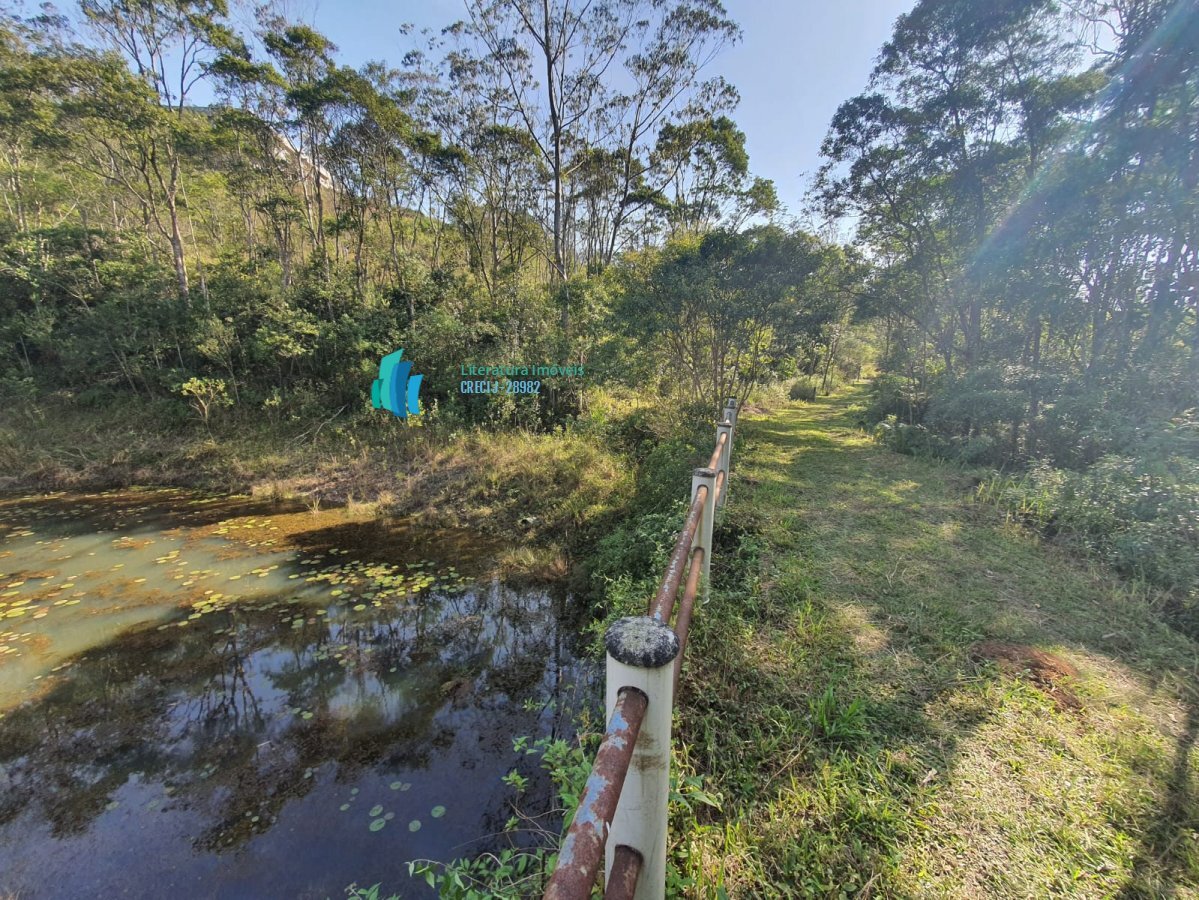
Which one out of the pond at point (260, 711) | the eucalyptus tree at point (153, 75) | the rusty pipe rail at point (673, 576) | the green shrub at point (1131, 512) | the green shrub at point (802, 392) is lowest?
the pond at point (260, 711)

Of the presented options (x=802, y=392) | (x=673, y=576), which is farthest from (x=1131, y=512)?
(x=802, y=392)

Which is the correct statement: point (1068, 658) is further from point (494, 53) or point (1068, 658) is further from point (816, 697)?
point (494, 53)

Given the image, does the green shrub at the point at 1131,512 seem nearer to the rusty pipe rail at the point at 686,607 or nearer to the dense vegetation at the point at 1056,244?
the dense vegetation at the point at 1056,244

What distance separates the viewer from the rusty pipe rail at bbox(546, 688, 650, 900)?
57 cm

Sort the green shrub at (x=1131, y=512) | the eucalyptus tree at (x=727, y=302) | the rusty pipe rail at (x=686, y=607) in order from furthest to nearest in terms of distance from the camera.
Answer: the eucalyptus tree at (x=727, y=302) → the green shrub at (x=1131, y=512) → the rusty pipe rail at (x=686, y=607)

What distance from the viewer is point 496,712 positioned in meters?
3.20

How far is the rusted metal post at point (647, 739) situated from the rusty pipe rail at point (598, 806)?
0.12ft

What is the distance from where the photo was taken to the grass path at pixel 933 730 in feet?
5.02

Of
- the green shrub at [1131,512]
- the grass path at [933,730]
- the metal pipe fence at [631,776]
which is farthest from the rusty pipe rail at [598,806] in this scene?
the green shrub at [1131,512]

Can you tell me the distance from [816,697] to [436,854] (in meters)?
2.13

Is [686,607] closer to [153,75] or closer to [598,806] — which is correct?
[598,806]

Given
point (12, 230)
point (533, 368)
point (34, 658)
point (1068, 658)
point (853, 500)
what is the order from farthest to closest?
point (12, 230)
point (533, 368)
point (853, 500)
point (34, 658)
point (1068, 658)

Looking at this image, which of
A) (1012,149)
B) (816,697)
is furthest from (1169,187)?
(816,697)

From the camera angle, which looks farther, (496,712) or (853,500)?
(853,500)
